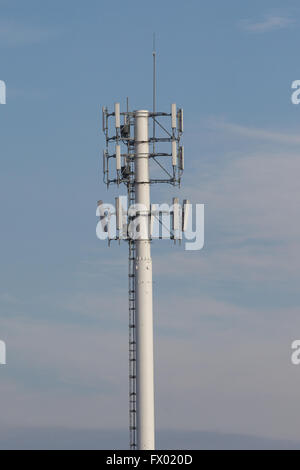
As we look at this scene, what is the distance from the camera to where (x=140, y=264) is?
13188cm

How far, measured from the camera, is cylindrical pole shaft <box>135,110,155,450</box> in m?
131

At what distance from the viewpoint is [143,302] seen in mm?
131375

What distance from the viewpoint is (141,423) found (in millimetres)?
130500

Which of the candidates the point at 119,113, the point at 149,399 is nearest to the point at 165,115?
the point at 119,113

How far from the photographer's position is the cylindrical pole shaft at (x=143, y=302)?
130625 mm

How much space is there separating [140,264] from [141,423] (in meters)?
13.1
